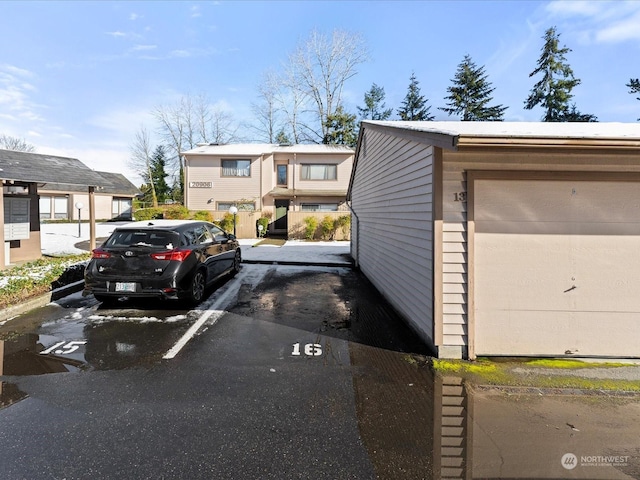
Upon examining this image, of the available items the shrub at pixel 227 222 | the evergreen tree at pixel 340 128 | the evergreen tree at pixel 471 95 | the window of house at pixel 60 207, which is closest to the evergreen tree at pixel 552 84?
the evergreen tree at pixel 471 95

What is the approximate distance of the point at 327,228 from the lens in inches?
790

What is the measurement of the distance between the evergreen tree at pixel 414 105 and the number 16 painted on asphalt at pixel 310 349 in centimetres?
4130

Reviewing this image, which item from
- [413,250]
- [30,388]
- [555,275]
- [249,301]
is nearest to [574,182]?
[555,275]

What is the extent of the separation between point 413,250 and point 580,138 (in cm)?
240

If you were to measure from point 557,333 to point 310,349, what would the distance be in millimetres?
3145

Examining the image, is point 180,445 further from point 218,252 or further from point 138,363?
point 218,252

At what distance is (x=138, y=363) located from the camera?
13.6 ft

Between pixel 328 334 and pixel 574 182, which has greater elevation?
pixel 574 182

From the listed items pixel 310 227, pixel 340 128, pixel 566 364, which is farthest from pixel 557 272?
pixel 340 128

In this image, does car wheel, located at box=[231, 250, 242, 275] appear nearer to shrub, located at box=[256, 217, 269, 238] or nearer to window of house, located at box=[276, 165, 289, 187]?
shrub, located at box=[256, 217, 269, 238]

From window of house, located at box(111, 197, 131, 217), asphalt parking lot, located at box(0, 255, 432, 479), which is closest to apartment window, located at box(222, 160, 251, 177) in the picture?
window of house, located at box(111, 197, 131, 217)

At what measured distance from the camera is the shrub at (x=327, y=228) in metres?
20.0

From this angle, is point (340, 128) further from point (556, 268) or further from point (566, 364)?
point (566, 364)

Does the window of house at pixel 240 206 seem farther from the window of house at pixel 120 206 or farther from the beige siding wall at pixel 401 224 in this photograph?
the window of house at pixel 120 206
